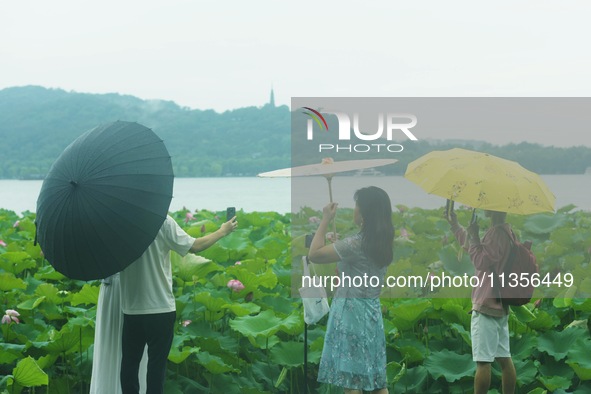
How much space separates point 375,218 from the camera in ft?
11.1

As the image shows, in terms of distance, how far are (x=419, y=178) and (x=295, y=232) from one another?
5.67 m

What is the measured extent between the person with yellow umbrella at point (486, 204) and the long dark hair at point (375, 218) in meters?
0.25

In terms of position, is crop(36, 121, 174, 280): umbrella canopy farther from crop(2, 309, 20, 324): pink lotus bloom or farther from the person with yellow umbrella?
crop(2, 309, 20, 324): pink lotus bloom

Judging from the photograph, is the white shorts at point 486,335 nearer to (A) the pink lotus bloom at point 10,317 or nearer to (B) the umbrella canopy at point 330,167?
(B) the umbrella canopy at point 330,167

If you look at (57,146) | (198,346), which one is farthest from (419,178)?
(57,146)

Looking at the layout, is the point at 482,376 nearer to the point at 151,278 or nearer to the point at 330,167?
the point at 330,167

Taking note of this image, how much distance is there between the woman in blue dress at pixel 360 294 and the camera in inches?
133

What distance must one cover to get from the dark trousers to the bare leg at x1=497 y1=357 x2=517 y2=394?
1.58 meters

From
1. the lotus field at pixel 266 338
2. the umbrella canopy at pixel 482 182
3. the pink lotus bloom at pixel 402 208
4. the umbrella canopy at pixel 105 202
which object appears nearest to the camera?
the umbrella canopy at pixel 105 202

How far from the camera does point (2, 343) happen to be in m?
4.58

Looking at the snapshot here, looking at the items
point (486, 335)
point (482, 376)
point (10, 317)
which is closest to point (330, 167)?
point (486, 335)

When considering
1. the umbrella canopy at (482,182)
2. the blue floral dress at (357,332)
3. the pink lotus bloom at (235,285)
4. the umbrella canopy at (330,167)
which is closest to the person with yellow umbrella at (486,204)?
the umbrella canopy at (482,182)

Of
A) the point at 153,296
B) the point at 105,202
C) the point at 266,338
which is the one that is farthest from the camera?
the point at 266,338

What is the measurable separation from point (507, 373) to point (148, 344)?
1.71 metres
